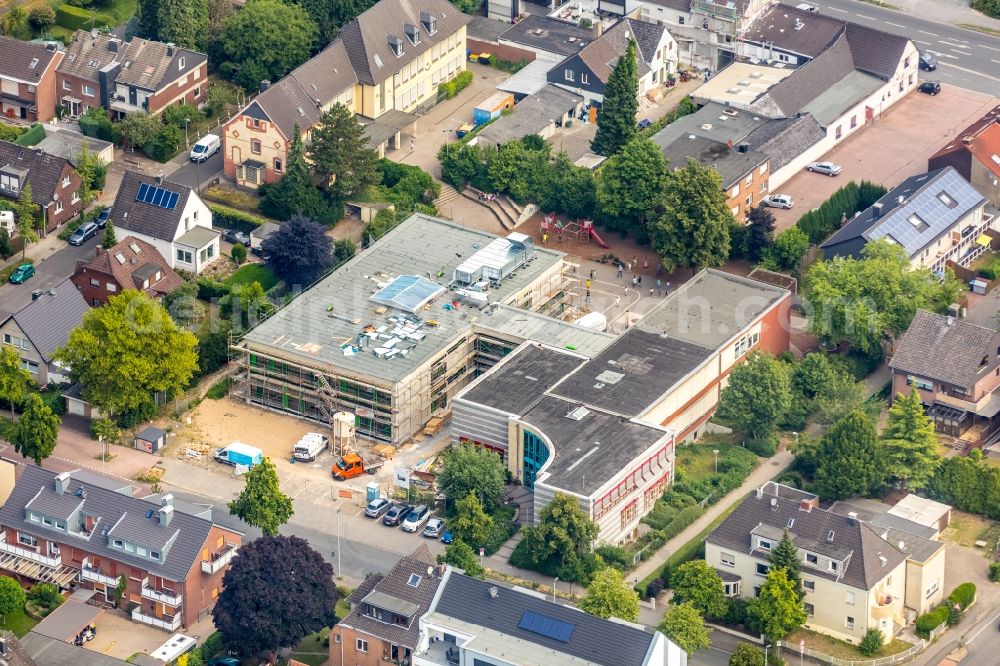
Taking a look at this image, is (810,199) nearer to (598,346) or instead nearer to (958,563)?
(598,346)

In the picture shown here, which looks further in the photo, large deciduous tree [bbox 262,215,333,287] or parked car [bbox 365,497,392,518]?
large deciduous tree [bbox 262,215,333,287]

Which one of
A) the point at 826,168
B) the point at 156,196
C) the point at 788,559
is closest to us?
the point at 788,559

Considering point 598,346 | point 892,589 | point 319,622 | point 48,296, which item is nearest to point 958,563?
point 892,589

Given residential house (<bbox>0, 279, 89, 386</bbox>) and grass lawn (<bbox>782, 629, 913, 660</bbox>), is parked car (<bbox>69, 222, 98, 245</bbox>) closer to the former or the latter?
residential house (<bbox>0, 279, 89, 386</bbox>)

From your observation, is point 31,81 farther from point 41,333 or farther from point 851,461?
point 851,461

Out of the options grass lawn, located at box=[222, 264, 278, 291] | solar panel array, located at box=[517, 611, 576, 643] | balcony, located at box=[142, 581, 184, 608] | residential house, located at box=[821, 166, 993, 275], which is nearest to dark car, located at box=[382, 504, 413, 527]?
balcony, located at box=[142, 581, 184, 608]

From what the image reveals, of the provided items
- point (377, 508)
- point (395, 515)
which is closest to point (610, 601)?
point (395, 515)

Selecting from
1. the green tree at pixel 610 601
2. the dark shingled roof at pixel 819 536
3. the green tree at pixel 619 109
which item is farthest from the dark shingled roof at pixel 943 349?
the green tree at pixel 619 109
